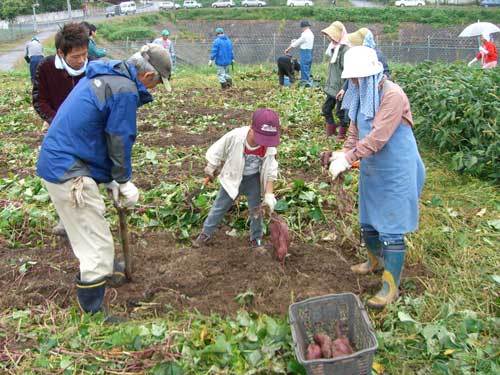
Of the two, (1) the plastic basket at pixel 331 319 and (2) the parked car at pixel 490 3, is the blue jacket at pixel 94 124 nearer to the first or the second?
(1) the plastic basket at pixel 331 319

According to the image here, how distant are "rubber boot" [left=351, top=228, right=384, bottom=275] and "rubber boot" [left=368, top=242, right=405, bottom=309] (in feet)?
1.01

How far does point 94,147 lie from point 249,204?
1.46 metres

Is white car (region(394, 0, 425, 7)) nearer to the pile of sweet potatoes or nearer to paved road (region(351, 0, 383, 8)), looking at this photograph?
paved road (region(351, 0, 383, 8))

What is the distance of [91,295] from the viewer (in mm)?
3229

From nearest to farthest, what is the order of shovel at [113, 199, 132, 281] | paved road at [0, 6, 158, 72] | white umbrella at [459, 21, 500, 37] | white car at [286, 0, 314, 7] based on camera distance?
shovel at [113, 199, 132, 281]
white umbrella at [459, 21, 500, 37]
paved road at [0, 6, 158, 72]
white car at [286, 0, 314, 7]

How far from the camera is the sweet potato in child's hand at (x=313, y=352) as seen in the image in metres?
2.70

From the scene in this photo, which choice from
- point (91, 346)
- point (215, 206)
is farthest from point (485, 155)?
point (91, 346)

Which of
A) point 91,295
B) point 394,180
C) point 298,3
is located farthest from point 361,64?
point 298,3

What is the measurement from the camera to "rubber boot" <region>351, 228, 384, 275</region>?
372 centimetres

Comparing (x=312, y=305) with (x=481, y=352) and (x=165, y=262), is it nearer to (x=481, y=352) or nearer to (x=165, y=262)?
(x=481, y=352)

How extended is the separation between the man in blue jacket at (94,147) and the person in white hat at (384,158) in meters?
1.18

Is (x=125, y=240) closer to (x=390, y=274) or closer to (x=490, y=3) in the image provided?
(x=390, y=274)

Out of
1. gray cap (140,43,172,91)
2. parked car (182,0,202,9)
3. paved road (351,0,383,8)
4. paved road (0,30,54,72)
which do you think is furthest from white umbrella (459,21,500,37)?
parked car (182,0,202,9)

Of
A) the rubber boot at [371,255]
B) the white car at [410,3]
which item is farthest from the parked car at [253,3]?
the rubber boot at [371,255]
